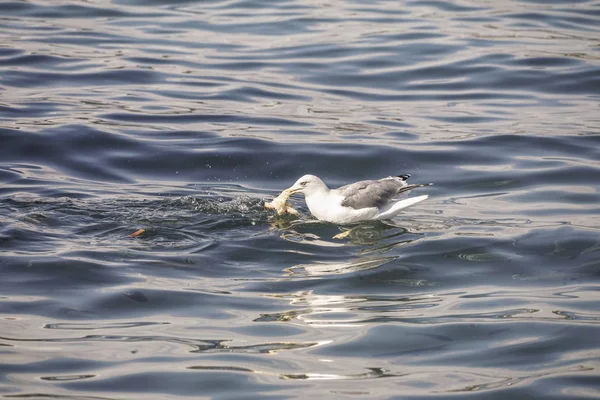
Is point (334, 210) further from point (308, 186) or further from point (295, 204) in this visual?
point (295, 204)

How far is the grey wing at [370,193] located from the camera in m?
10.0

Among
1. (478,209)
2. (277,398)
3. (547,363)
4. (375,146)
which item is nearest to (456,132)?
(375,146)

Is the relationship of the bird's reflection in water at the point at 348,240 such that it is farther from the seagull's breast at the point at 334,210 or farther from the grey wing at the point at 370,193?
the grey wing at the point at 370,193

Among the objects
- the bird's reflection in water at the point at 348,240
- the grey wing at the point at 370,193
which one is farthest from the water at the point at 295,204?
the grey wing at the point at 370,193

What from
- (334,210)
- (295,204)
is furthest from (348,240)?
(295,204)

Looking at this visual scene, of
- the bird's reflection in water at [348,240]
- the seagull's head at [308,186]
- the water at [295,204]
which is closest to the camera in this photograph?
the water at [295,204]

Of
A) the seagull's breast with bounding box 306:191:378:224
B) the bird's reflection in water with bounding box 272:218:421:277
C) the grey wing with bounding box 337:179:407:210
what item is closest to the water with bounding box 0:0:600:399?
the bird's reflection in water with bounding box 272:218:421:277

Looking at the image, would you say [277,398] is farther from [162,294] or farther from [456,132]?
[456,132]

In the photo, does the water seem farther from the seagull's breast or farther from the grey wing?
the grey wing

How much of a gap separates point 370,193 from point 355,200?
0.18m

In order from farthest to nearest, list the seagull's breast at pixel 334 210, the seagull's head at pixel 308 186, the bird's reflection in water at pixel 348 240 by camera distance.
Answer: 1. the seagull's head at pixel 308 186
2. the seagull's breast at pixel 334 210
3. the bird's reflection in water at pixel 348 240

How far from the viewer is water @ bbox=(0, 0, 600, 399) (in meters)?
6.64

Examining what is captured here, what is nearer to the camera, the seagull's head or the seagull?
the seagull

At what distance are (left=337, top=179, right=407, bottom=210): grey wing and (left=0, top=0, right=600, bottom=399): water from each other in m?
0.28
